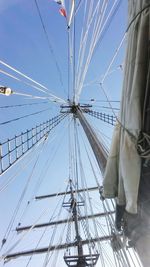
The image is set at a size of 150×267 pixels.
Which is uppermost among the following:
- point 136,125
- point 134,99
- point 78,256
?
point 134,99

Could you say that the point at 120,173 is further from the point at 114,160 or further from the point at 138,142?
the point at 138,142

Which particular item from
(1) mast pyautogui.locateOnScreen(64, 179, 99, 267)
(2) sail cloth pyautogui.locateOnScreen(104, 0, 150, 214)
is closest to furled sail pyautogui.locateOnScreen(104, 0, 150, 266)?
(2) sail cloth pyautogui.locateOnScreen(104, 0, 150, 214)

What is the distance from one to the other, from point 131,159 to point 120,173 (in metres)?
0.30

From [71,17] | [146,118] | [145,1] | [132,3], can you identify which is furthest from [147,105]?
[71,17]

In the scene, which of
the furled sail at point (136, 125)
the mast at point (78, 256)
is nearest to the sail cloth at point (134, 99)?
the furled sail at point (136, 125)

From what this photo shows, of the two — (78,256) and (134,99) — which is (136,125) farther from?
(78,256)

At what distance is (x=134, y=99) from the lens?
3.24 metres

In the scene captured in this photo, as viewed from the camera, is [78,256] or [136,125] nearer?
[136,125]

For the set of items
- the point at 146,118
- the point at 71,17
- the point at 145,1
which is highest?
the point at 71,17

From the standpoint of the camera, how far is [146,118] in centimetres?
313

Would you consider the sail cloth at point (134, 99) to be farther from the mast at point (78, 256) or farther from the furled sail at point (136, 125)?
the mast at point (78, 256)

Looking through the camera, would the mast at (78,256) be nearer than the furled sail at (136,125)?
No

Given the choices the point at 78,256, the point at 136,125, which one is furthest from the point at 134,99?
the point at 78,256

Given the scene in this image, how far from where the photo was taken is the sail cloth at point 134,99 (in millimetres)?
3217
